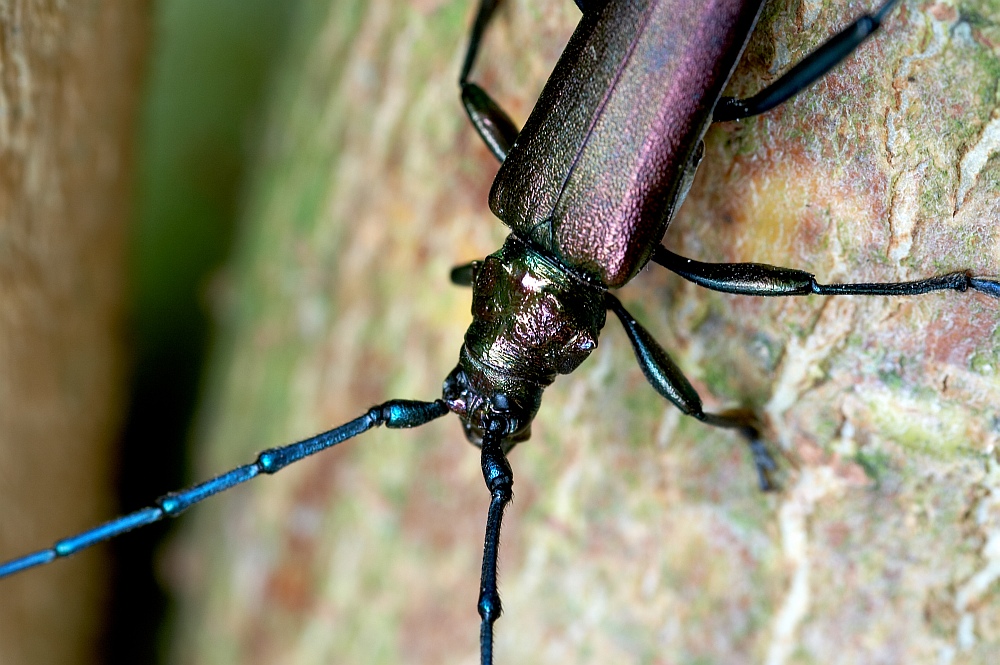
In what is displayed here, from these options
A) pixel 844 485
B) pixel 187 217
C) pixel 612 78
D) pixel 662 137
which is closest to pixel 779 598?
pixel 844 485

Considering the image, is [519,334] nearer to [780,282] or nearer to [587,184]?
[587,184]

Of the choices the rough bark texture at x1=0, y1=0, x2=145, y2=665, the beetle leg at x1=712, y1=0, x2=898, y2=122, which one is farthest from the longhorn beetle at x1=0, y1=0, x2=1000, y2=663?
the rough bark texture at x1=0, y1=0, x2=145, y2=665

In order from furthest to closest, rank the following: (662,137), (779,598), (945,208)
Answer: (779,598)
(662,137)
(945,208)

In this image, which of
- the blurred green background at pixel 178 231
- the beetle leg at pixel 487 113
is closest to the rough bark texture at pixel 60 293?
the blurred green background at pixel 178 231

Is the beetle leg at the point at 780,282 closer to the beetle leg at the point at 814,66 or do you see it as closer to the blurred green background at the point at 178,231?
the beetle leg at the point at 814,66

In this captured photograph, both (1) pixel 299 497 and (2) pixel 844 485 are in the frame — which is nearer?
(2) pixel 844 485

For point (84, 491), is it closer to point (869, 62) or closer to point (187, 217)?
point (187, 217)

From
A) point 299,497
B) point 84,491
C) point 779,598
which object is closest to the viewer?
point 779,598
